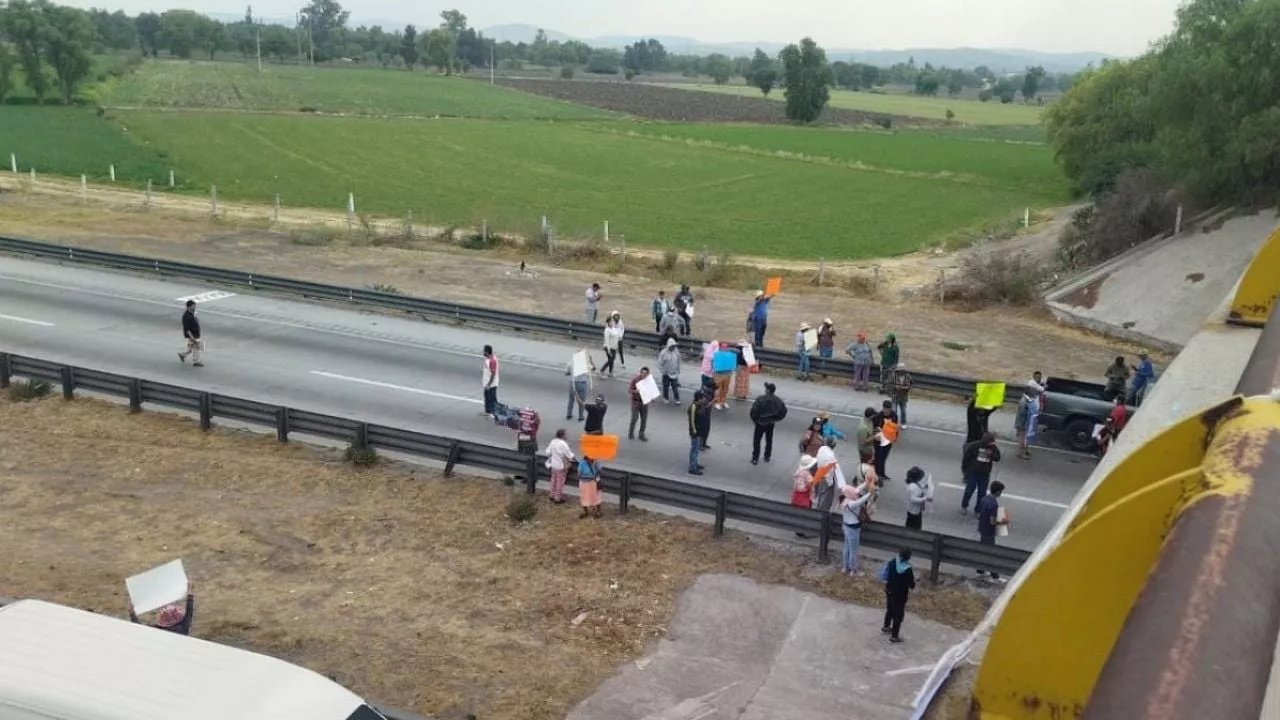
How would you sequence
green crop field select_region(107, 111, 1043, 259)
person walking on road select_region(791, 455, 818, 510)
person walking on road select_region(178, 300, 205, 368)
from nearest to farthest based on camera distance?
person walking on road select_region(791, 455, 818, 510), person walking on road select_region(178, 300, 205, 368), green crop field select_region(107, 111, 1043, 259)

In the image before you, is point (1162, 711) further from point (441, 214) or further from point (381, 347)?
point (441, 214)

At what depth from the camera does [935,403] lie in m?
21.9

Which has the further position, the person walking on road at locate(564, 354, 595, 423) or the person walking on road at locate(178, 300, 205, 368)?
the person walking on road at locate(178, 300, 205, 368)

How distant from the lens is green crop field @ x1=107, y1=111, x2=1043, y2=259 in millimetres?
47438

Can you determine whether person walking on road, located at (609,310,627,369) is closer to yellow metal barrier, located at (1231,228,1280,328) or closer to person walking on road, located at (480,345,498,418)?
person walking on road, located at (480,345,498,418)

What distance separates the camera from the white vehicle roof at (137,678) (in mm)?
7043

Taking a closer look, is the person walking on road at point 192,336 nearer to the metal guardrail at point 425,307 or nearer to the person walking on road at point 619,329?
the metal guardrail at point 425,307

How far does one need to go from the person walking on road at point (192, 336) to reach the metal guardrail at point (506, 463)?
90.9 inches

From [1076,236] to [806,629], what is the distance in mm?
29875

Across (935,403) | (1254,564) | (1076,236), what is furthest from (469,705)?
(1076,236)

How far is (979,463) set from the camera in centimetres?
1535

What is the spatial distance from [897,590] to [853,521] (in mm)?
1685

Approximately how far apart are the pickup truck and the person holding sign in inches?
279

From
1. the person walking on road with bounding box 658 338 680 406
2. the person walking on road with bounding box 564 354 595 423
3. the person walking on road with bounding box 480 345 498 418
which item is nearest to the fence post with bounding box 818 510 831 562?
the person walking on road with bounding box 564 354 595 423
